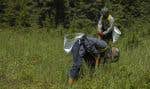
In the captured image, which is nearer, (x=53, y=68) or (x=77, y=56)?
(x=77, y=56)

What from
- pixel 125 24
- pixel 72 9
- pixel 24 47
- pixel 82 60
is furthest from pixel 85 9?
pixel 82 60

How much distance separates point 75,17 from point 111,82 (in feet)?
42.5

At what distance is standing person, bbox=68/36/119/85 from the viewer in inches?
414

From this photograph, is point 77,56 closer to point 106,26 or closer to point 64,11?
point 106,26

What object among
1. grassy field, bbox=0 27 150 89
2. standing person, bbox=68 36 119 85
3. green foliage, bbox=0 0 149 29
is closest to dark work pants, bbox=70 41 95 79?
standing person, bbox=68 36 119 85

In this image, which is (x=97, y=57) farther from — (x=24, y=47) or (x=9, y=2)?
(x=9, y=2)

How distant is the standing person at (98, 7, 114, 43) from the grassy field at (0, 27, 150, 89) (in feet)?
2.58

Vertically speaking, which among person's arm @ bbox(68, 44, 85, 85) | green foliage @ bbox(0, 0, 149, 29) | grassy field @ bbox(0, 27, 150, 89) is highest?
person's arm @ bbox(68, 44, 85, 85)

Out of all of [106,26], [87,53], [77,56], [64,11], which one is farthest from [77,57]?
[64,11]

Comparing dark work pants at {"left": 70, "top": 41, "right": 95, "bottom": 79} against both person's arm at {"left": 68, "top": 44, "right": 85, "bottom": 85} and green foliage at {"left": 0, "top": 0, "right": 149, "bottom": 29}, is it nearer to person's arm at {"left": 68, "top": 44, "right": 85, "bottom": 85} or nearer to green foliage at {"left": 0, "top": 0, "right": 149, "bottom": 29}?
person's arm at {"left": 68, "top": 44, "right": 85, "bottom": 85}

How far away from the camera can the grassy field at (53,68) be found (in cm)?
1027

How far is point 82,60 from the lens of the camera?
10789mm

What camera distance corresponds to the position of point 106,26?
12.4m

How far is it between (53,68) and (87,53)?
1631 millimetres
